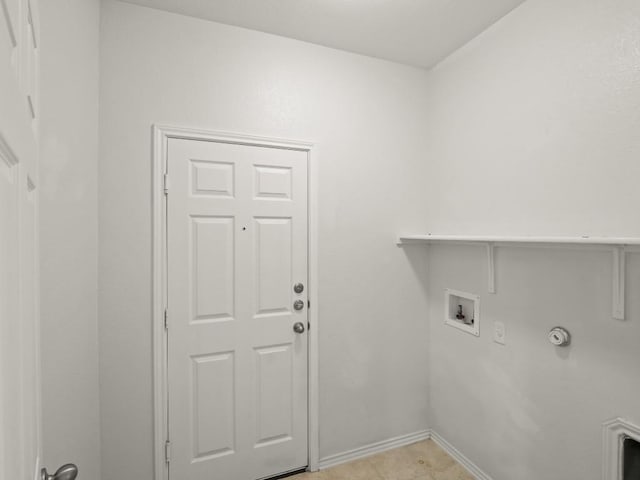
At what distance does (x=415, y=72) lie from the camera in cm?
238

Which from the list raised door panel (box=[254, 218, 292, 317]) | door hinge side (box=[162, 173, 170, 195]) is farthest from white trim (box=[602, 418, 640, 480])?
door hinge side (box=[162, 173, 170, 195])

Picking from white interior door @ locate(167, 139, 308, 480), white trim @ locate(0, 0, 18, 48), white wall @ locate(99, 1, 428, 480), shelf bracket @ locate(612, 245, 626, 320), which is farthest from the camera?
white interior door @ locate(167, 139, 308, 480)

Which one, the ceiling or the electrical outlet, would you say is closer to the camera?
the ceiling

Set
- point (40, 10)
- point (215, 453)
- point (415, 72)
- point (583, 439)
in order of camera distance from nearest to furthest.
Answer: point (40, 10), point (583, 439), point (215, 453), point (415, 72)

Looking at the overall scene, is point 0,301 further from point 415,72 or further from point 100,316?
point 415,72

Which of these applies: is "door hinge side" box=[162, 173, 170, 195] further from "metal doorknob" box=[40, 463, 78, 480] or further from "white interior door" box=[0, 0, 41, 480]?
"metal doorknob" box=[40, 463, 78, 480]

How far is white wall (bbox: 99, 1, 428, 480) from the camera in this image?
1.67 metres

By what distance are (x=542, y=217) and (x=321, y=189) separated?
4.05 feet

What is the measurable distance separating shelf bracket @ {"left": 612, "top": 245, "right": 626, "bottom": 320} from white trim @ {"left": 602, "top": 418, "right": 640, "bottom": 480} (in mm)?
447

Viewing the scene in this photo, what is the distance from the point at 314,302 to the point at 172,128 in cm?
131

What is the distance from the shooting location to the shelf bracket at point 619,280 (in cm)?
131

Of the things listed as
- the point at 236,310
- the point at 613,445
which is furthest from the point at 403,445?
the point at 236,310

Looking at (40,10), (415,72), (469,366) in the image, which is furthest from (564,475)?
(40,10)

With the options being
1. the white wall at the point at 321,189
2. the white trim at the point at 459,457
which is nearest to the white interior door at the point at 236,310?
the white wall at the point at 321,189
